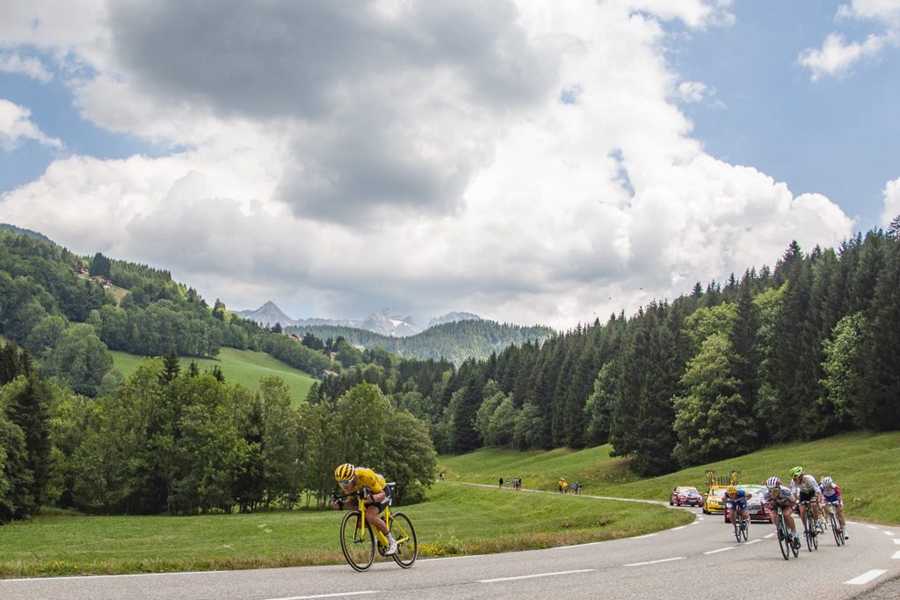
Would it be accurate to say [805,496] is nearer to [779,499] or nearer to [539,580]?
[779,499]

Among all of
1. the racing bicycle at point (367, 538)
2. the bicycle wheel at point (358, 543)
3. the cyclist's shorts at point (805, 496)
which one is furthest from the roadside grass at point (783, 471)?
the bicycle wheel at point (358, 543)

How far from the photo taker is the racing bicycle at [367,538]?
499 inches

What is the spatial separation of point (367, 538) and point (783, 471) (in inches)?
1949

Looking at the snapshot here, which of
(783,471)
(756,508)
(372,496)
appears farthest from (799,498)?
(783,471)

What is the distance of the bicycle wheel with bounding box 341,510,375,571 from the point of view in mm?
12598

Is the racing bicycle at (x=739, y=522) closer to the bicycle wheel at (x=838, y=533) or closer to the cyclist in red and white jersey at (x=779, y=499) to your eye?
the bicycle wheel at (x=838, y=533)

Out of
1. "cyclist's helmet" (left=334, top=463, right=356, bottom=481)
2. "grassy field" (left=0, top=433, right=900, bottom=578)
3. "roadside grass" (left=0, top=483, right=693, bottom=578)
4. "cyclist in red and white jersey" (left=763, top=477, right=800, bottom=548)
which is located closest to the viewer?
"cyclist's helmet" (left=334, top=463, right=356, bottom=481)

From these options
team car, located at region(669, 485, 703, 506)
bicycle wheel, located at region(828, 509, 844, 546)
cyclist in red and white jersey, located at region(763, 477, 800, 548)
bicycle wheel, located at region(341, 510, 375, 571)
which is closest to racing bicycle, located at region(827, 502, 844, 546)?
bicycle wheel, located at region(828, 509, 844, 546)

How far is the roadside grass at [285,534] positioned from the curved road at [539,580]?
1230 mm

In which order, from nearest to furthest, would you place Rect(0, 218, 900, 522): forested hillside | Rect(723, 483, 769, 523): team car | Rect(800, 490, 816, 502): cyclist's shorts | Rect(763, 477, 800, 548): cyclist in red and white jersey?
Rect(763, 477, 800, 548): cyclist in red and white jersey, Rect(800, 490, 816, 502): cyclist's shorts, Rect(723, 483, 769, 523): team car, Rect(0, 218, 900, 522): forested hillside

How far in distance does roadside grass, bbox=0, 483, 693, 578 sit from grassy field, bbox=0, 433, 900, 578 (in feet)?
0.17

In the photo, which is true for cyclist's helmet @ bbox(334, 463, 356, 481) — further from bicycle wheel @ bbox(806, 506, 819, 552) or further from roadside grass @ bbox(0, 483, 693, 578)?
bicycle wheel @ bbox(806, 506, 819, 552)

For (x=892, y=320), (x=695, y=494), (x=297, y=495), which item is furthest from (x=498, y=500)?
(x=892, y=320)

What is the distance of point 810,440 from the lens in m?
67.5
